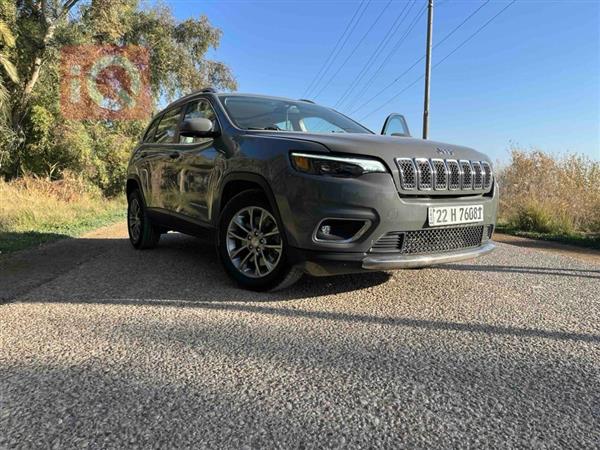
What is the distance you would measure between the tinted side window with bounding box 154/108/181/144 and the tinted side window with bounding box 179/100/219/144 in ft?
0.86

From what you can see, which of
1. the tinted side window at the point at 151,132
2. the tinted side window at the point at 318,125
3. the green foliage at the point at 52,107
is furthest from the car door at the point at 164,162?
the green foliage at the point at 52,107

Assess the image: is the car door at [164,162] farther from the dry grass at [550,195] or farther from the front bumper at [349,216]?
the dry grass at [550,195]

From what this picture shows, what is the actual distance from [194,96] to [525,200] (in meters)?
9.07

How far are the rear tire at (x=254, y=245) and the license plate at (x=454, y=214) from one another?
Result: 1.05m

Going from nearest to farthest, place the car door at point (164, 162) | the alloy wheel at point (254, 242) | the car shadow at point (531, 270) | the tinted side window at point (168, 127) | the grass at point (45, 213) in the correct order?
the alloy wheel at point (254, 242)
the car shadow at point (531, 270)
the car door at point (164, 162)
the tinted side window at point (168, 127)
the grass at point (45, 213)

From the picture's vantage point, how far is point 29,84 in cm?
1602

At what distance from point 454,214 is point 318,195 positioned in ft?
3.60

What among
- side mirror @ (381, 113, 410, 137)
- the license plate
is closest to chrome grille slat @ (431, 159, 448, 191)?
the license plate

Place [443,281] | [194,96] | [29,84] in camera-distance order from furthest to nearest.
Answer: [29,84] < [194,96] < [443,281]

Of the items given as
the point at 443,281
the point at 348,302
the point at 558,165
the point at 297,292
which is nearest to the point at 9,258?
the point at 297,292

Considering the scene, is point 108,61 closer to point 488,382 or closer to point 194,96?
point 194,96

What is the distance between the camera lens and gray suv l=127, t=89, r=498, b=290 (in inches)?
121

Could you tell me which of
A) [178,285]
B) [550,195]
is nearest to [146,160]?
[178,285]

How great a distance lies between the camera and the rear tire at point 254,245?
3414mm
